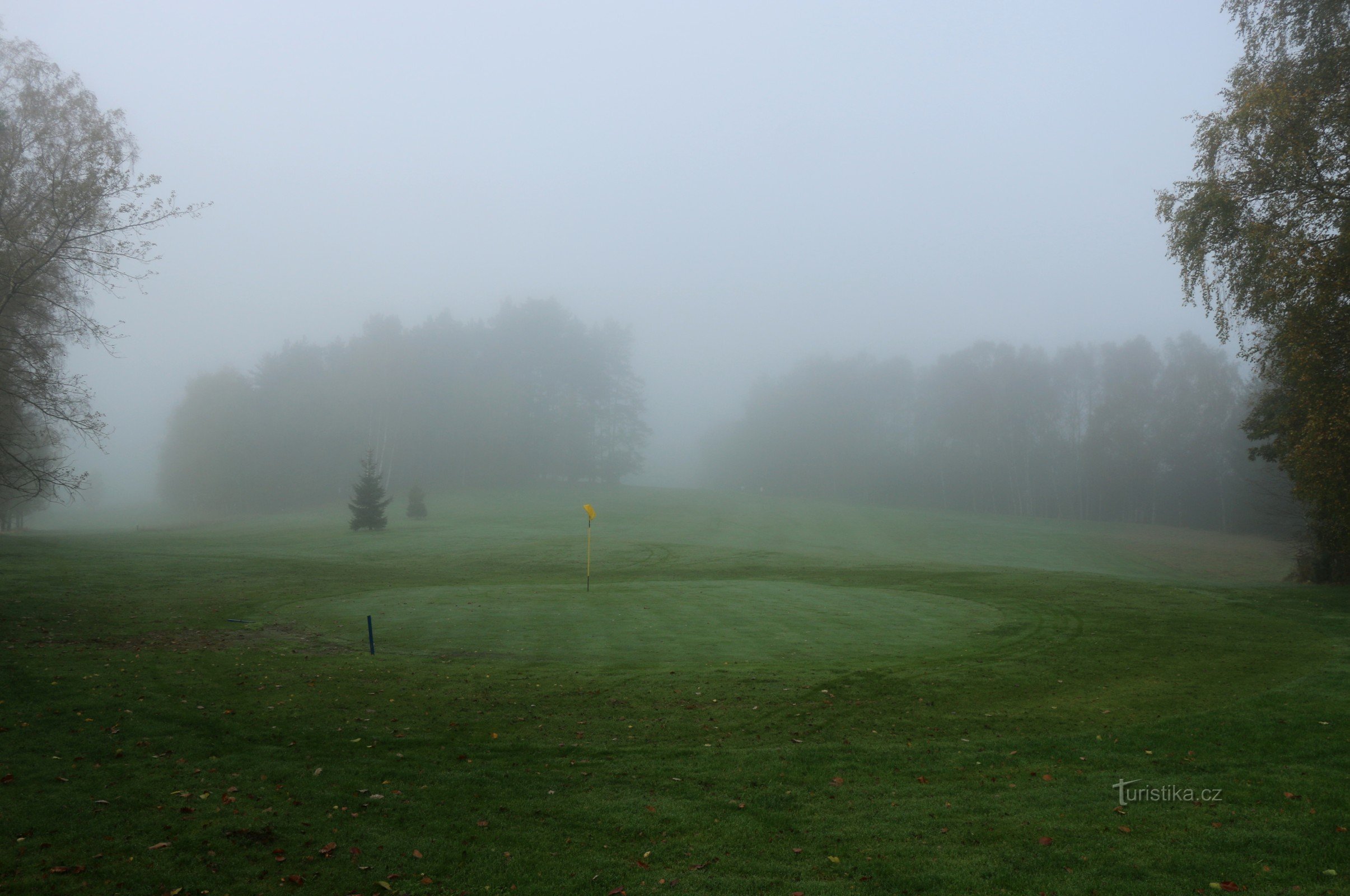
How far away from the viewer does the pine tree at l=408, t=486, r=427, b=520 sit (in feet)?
162

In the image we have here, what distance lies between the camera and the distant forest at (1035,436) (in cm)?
6344

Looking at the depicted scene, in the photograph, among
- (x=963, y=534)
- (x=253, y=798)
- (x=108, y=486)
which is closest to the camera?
(x=253, y=798)

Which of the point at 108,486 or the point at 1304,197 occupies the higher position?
the point at 1304,197

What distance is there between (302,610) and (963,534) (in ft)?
138

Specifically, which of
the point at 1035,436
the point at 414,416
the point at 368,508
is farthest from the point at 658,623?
the point at 1035,436

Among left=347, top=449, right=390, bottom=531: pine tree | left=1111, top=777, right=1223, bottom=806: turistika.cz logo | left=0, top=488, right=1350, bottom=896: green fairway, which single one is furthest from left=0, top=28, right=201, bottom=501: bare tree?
left=347, top=449, right=390, bottom=531: pine tree

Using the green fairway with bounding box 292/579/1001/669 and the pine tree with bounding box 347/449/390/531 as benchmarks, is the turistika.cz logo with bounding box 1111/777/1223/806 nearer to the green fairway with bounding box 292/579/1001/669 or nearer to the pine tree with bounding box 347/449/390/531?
the green fairway with bounding box 292/579/1001/669

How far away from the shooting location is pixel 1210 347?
Result: 6731cm

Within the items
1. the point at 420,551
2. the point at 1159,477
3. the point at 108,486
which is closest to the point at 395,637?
the point at 420,551

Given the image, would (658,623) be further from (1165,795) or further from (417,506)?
(417,506)

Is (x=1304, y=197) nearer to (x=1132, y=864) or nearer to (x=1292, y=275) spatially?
(x=1292, y=275)

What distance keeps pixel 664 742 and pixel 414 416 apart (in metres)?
70.6

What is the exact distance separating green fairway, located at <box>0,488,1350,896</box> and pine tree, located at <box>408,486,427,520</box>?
29.8 metres

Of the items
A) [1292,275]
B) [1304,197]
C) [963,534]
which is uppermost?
[1304,197]
